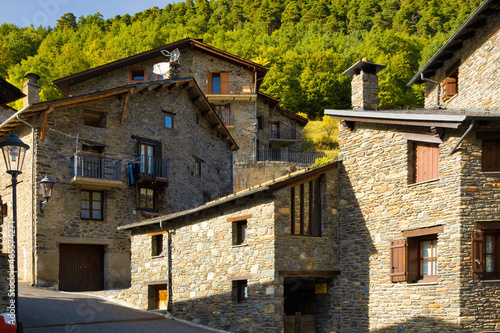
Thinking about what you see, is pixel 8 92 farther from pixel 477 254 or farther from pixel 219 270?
pixel 477 254

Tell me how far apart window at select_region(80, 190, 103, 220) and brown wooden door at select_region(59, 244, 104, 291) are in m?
1.17

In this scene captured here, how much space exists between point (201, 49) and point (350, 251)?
21.9 metres

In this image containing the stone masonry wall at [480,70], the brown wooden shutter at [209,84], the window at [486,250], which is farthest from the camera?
the brown wooden shutter at [209,84]

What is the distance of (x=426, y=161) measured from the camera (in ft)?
48.4

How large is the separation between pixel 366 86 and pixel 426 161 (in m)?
3.37

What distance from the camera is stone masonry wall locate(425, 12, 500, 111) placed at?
17266mm

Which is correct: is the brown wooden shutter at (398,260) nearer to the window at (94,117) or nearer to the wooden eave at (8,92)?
the wooden eave at (8,92)

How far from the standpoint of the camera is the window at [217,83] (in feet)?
119

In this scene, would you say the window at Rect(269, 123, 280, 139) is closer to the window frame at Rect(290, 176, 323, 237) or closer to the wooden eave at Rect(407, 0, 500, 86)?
the wooden eave at Rect(407, 0, 500, 86)

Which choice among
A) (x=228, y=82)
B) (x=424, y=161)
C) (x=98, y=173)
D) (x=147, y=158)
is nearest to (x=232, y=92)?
(x=228, y=82)

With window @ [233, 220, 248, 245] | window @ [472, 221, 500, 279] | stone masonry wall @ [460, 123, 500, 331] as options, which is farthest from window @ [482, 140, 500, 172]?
window @ [233, 220, 248, 245]

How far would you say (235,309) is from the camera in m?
16.1

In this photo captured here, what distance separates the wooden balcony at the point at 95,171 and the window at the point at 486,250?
13.9 metres

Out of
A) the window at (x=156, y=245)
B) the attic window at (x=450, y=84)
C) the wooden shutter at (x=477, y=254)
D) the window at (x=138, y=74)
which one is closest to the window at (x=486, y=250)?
the wooden shutter at (x=477, y=254)
